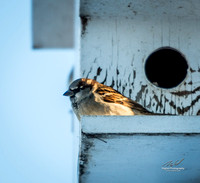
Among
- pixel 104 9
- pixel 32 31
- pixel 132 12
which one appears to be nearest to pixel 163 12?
pixel 132 12

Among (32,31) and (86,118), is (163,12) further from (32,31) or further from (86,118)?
(32,31)

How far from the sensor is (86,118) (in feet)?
4.88

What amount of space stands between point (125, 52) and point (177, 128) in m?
0.74

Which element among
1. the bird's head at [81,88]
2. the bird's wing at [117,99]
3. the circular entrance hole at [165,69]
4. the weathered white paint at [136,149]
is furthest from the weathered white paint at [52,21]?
the weathered white paint at [136,149]

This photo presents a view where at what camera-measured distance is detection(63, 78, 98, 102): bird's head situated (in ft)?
6.93

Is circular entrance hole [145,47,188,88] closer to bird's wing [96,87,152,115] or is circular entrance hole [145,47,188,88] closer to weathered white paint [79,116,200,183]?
bird's wing [96,87,152,115]

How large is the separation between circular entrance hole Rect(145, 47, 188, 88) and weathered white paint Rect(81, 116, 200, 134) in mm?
867

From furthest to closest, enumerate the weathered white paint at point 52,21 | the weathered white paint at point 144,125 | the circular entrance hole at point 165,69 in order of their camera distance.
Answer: the weathered white paint at point 52,21
the circular entrance hole at point 165,69
the weathered white paint at point 144,125

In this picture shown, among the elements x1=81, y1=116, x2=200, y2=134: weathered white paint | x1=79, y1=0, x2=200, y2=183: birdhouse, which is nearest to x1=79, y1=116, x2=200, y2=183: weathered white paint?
x1=81, y1=116, x2=200, y2=134: weathered white paint

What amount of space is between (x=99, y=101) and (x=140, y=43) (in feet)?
1.12

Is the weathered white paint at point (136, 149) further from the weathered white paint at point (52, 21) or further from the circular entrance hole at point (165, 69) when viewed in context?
the weathered white paint at point (52, 21)

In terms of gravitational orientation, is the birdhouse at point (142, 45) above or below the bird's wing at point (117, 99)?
above

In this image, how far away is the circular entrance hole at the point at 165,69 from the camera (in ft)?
7.77

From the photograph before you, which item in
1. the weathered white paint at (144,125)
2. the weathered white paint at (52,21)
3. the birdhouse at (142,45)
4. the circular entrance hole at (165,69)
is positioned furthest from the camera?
the weathered white paint at (52,21)
